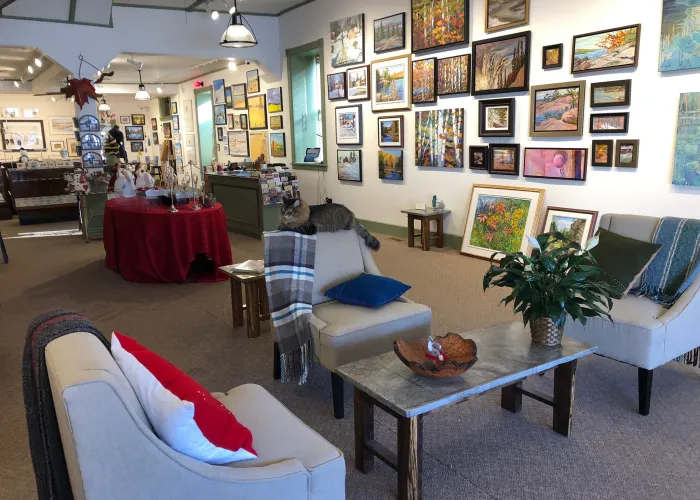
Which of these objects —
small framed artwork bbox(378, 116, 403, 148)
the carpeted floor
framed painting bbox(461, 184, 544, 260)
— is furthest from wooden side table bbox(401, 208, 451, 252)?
the carpeted floor

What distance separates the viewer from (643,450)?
250 cm

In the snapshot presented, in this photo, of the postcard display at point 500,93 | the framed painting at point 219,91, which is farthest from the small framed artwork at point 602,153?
the framed painting at point 219,91

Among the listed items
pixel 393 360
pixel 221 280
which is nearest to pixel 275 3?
pixel 221 280

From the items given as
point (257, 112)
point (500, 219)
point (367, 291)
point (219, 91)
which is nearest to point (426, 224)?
point (500, 219)

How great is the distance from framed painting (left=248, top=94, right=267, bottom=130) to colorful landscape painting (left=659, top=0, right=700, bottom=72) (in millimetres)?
6934

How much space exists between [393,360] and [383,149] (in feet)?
17.9

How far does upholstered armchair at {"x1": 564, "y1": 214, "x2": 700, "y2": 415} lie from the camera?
8.93 ft

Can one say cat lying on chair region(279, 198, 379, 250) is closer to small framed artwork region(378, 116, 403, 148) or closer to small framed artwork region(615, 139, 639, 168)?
small framed artwork region(615, 139, 639, 168)

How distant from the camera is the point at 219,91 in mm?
11633

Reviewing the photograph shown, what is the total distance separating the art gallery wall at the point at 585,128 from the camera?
461 cm

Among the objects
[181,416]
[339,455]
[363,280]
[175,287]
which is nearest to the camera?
[181,416]

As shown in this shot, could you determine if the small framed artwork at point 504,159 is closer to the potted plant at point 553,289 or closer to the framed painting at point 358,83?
the framed painting at point 358,83

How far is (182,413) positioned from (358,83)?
22.6 feet

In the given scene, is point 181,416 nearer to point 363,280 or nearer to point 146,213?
point 363,280
